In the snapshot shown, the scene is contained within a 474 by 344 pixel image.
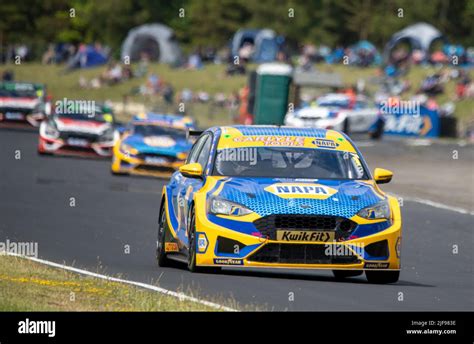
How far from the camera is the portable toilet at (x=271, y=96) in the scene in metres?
46.8

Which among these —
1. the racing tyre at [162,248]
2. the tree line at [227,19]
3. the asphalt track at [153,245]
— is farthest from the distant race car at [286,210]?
the tree line at [227,19]

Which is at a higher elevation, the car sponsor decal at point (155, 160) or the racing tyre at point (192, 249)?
the racing tyre at point (192, 249)

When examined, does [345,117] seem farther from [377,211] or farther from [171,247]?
[377,211]

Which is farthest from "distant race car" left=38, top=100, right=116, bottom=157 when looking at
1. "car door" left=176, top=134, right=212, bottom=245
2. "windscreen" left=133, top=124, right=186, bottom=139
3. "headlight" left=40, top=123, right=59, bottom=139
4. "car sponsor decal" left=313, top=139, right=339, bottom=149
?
"car sponsor decal" left=313, top=139, right=339, bottom=149

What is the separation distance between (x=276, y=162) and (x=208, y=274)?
1261 millimetres

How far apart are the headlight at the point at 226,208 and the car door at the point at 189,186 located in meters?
0.48

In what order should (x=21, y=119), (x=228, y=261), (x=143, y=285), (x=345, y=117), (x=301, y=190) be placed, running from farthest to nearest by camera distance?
(x=345, y=117)
(x=21, y=119)
(x=301, y=190)
(x=228, y=261)
(x=143, y=285)

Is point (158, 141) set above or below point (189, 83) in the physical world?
above

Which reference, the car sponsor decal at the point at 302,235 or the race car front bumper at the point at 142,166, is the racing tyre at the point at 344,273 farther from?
the race car front bumper at the point at 142,166

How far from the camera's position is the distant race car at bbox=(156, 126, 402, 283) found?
37.9ft

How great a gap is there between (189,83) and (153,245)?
50.4 m

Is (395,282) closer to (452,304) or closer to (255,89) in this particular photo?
(452,304)

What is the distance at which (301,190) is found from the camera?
11.8 m

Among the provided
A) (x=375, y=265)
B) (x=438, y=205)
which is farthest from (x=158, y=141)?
(x=375, y=265)
